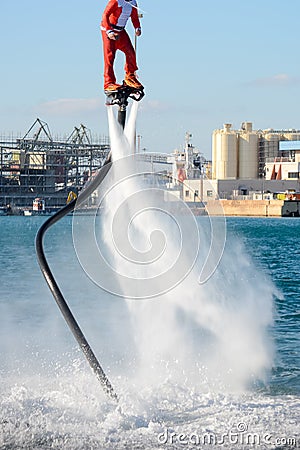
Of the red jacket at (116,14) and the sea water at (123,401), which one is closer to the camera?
the red jacket at (116,14)

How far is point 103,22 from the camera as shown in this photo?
7977 mm

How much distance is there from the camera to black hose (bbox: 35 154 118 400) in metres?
8.06

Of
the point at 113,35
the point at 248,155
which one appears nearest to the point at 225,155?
the point at 248,155

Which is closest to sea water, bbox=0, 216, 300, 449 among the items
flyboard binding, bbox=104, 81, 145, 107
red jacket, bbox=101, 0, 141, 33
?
flyboard binding, bbox=104, 81, 145, 107

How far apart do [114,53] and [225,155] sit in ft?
383

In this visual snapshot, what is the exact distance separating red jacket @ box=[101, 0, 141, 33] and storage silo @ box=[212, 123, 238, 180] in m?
114

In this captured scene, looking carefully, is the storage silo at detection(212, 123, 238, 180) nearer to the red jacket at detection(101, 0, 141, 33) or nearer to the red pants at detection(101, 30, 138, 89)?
the red pants at detection(101, 30, 138, 89)

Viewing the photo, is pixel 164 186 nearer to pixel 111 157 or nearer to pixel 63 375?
pixel 111 157

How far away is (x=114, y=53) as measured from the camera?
8055mm

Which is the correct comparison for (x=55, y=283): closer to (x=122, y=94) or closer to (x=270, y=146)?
(x=122, y=94)

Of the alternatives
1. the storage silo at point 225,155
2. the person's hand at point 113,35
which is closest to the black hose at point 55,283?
the person's hand at point 113,35

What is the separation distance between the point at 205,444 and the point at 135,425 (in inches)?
35.1

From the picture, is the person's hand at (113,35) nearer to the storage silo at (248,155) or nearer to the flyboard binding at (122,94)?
the flyboard binding at (122,94)

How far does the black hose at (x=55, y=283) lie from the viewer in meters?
8.06
